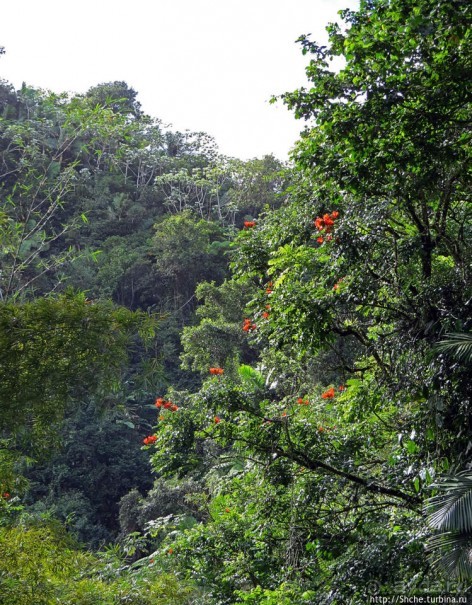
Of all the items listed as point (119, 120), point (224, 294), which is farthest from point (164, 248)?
point (119, 120)

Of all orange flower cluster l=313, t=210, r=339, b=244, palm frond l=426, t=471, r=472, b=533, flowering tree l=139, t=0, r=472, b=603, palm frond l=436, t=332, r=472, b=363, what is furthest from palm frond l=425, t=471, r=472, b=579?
orange flower cluster l=313, t=210, r=339, b=244

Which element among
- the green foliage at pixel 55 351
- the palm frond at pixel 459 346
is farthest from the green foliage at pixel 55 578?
the palm frond at pixel 459 346

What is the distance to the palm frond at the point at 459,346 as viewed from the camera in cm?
344

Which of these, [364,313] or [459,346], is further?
[364,313]

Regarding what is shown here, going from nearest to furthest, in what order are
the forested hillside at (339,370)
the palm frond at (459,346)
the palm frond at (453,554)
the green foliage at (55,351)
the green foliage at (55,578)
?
1. the palm frond at (453,554)
2. the palm frond at (459,346)
3. the forested hillside at (339,370)
4. the green foliage at (55,578)
5. the green foliage at (55,351)

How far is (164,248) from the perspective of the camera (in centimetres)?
2169

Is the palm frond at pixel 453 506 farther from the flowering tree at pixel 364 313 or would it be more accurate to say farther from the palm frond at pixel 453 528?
the flowering tree at pixel 364 313

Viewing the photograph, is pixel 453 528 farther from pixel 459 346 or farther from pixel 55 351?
pixel 55 351

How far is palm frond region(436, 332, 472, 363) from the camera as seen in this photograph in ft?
11.3

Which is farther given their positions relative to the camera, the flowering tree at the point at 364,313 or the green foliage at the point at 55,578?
the green foliage at the point at 55,578

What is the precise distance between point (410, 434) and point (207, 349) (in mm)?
10730

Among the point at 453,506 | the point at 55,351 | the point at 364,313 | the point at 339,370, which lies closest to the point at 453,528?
the point at 453,506

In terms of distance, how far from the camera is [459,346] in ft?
11.3

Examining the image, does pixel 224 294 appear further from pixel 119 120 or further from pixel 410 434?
pixel 410 434
